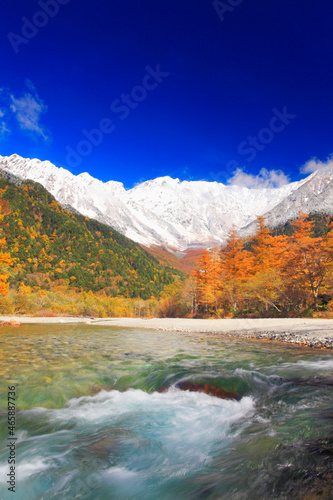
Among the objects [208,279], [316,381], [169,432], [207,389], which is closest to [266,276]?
[208,279]

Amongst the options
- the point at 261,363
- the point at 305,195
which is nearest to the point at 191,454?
the point at 261,363

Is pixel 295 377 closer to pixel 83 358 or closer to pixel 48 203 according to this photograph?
pixel 83 358

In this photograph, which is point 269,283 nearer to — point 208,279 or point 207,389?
point 208,279

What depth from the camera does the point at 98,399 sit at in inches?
259

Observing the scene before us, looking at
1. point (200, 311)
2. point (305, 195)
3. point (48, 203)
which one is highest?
point (305, 195)

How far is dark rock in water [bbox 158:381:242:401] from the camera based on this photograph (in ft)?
21.0

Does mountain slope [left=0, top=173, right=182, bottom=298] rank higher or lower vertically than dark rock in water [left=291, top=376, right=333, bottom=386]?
higher

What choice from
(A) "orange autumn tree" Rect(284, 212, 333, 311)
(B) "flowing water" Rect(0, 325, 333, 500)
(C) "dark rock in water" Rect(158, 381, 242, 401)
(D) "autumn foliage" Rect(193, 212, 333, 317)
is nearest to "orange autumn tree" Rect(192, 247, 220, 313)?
(D) "autumn foliage" Rect(193, 212, 333, 317)

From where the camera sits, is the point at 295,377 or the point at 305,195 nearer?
the point at 295,377

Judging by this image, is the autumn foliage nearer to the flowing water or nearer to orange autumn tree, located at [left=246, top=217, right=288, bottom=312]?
orange autumn tree, located at [left=246, top=217, right=288, bottom=312]

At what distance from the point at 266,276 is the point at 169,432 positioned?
95.7ft

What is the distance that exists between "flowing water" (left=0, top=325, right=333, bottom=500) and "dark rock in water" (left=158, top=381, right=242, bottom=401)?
5.7 inches

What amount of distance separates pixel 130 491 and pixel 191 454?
1.20 metres

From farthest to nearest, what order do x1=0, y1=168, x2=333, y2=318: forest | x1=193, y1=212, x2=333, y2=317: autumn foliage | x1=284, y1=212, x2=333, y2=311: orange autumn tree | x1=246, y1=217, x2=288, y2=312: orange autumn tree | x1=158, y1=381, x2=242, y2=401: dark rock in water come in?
1. x1=246, y1=217, x2=288, y2=312: orange autumn tree
2. x1=0, y1=168, x2=333, y2=318: forest
3. x1=193, y1=212, x2=333, y2=317: autumn foliage
4. x1=284, y1=212, x2=333, y2=311: orange autumn tree
5. x1=158, y1=381, x2=242, y2=401: dark rock in water
